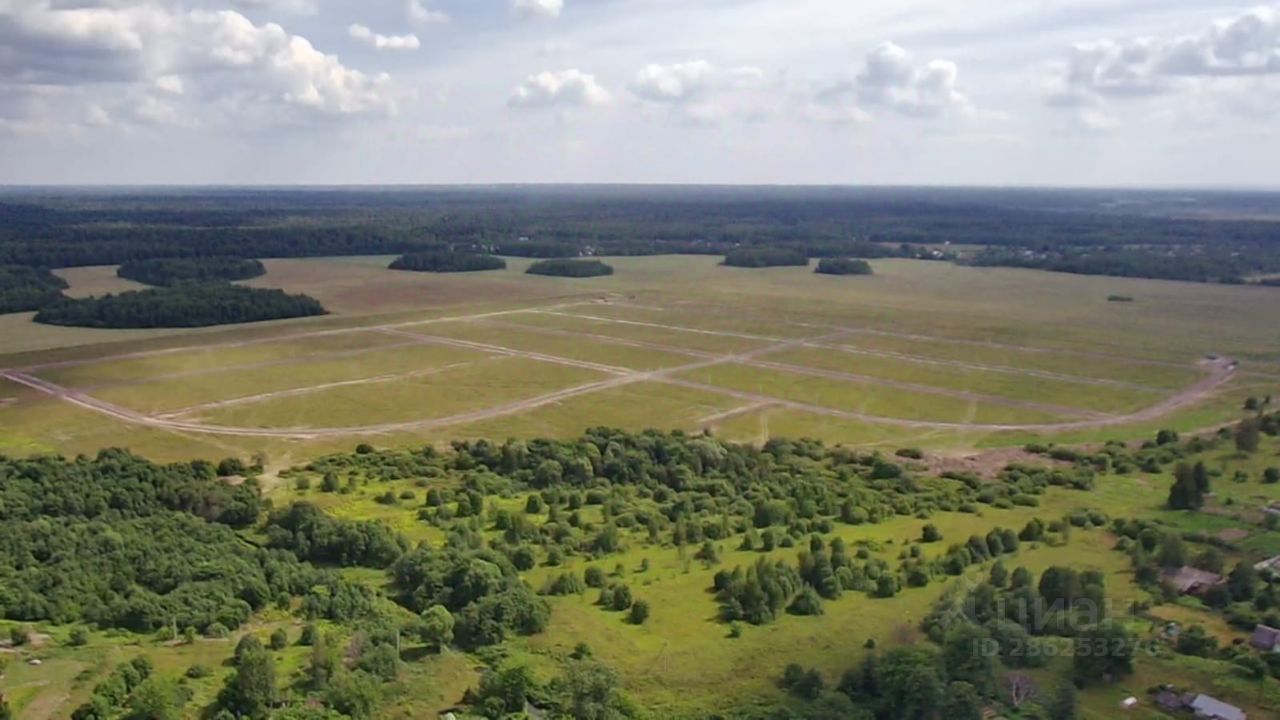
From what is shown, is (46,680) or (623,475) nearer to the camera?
(46,680)

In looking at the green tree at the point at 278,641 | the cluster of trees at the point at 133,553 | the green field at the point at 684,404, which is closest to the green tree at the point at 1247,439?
the green field at the point at 684,404

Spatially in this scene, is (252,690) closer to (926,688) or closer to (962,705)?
(926,688)

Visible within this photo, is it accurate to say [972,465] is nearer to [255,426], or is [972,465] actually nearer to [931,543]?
[931,543]

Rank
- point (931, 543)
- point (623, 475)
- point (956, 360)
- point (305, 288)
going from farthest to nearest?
point (305, 288)
point (956, 360)
point (623, 475)
point (931, 543)

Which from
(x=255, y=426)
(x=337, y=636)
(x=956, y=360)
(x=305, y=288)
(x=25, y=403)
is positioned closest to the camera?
(x=337, y=636)

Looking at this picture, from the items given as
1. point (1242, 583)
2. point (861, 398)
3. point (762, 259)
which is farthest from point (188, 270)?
point (1242, 583)

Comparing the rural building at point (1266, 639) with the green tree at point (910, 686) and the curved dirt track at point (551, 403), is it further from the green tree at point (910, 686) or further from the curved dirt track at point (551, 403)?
the curved dirt track at point (551, 403)

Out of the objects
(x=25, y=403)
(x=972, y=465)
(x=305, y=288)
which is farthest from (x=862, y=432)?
(x=305, y=288)
